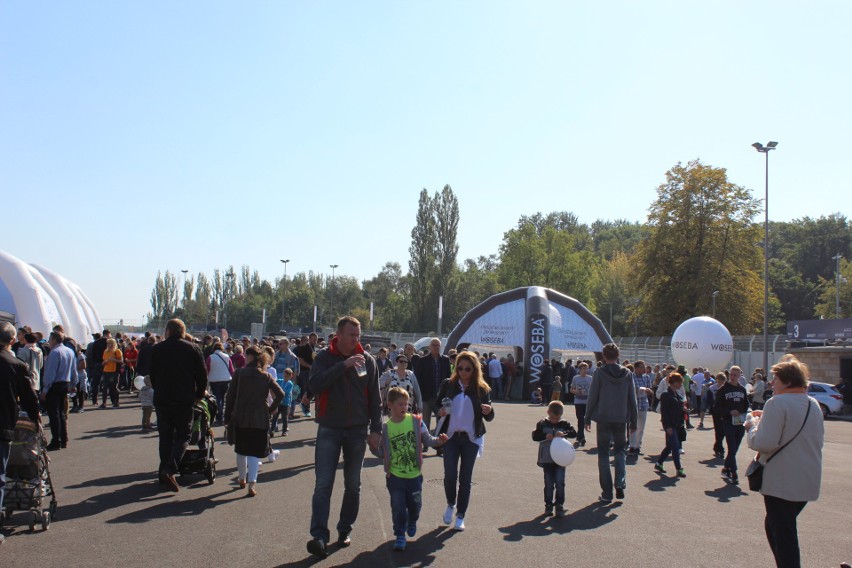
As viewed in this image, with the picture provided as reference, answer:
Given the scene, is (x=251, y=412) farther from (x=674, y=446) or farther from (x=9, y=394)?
(x=674, y=446)

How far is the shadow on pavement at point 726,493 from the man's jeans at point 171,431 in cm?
671

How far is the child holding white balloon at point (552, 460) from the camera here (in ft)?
27.7

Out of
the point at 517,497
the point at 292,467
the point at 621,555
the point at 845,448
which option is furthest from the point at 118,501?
the point at 845,448

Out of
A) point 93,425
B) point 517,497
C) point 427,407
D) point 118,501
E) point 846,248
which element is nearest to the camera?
point 118,501

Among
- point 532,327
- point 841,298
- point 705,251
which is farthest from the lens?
point 841,298

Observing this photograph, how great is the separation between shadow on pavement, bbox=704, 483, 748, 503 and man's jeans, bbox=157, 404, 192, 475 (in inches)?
264

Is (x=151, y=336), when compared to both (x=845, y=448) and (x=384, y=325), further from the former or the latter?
(x=384, y=325)

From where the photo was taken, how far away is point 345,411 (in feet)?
21.9

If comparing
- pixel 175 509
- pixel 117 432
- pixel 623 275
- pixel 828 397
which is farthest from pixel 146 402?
pixel 623 275

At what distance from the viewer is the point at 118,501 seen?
8211 millimetres

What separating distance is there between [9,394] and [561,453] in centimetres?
545

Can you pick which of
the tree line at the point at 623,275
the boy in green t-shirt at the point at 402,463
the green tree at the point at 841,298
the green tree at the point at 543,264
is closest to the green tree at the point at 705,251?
the tree line at the point at 623,275

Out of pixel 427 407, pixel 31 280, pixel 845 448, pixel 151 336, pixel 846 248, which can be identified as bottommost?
pixel 845 448

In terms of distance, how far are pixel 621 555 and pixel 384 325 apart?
317 ft
